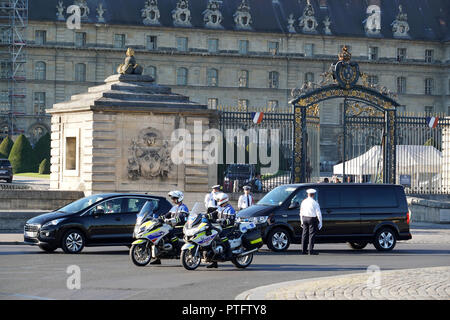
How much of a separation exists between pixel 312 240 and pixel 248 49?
74311 millimetres

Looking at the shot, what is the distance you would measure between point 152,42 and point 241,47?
8506mm

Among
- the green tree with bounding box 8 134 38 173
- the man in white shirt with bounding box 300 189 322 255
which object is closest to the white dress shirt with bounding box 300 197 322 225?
the man in white shirt with bounding box 300 189 322 255

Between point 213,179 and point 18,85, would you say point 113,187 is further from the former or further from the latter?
point 18,85

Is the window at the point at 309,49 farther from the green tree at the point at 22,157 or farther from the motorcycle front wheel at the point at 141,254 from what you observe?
the motorcycle front wheel at the point at 141,254

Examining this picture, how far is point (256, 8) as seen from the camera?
95812 millimetres

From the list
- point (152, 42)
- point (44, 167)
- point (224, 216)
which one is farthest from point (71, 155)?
point (152, 42)

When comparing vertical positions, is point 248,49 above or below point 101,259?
above

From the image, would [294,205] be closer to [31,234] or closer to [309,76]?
[31,234]

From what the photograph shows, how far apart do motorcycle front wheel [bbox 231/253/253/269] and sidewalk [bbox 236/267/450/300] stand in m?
2.67

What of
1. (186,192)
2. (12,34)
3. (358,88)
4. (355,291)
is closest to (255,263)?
(355,291)

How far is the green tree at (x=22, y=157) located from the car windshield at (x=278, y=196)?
47.1m

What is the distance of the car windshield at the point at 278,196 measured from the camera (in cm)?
2344

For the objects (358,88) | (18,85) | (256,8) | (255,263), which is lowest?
(255,263)

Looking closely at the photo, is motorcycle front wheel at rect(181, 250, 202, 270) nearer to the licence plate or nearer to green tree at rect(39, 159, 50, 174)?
the licence plate
